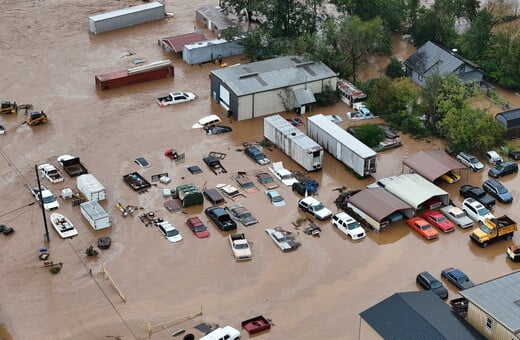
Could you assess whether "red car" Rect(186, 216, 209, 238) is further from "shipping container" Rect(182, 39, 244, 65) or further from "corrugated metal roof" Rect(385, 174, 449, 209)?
"shipping container" Rect(182, 39, 244, 65)

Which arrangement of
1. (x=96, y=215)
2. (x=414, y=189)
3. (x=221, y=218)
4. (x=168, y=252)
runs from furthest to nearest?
1. (x=414, y=189)
2. (x=221, y=218)
3. (x=96, y=215)
4. (x=168, y=252)

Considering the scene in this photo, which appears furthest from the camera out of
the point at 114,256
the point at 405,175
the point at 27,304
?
the point at 405,175

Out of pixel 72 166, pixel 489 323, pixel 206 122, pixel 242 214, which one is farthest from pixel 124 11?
pixel 489 323

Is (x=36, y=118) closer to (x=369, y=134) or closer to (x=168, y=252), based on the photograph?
(x=168, y=252)

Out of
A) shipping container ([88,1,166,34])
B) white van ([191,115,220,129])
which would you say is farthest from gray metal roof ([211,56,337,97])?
shipping container ([88,1,166,34])

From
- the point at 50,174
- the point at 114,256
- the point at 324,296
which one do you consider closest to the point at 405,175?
the point at 324,296

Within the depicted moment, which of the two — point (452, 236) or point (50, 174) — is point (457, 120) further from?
point (50, 174)
